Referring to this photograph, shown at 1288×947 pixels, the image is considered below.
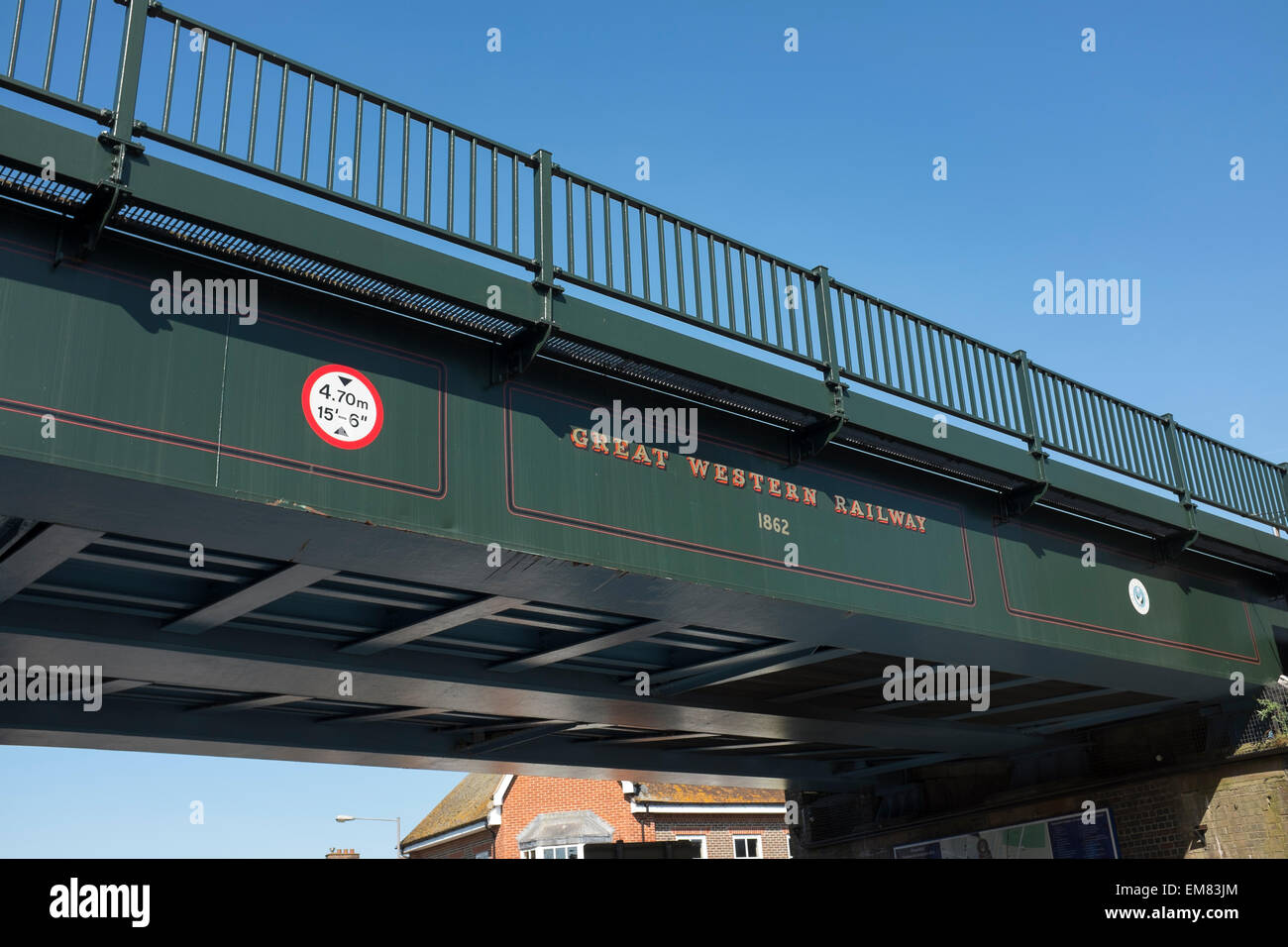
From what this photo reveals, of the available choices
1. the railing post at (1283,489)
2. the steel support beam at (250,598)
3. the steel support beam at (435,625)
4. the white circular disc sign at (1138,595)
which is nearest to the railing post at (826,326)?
the steel support beam at (435,625)

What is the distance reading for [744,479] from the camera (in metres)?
9.09

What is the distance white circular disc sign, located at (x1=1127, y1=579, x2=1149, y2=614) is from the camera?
12.5m

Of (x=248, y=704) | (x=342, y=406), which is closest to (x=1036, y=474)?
(x=342, y=406)

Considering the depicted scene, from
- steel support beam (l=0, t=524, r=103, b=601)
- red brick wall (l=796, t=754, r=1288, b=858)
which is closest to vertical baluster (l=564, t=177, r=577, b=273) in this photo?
steel support beam (l=0, t=524, r=103, b=601)

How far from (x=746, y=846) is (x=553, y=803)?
618 centimetres

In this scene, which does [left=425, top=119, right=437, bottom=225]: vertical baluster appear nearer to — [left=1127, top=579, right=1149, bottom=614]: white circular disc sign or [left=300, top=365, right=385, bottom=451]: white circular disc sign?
[left=300, top=365, right=385, bottom=451]: white circular disc sign

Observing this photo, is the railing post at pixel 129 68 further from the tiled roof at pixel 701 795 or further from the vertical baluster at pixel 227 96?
the tiled roof at pixel 701 795

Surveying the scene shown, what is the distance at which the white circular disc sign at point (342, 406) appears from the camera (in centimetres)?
686

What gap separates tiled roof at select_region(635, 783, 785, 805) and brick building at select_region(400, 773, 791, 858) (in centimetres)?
3

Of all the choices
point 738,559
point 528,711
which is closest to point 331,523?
point 738,559

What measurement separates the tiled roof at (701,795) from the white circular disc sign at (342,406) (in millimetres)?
27523

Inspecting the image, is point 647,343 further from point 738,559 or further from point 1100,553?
point 1100,553

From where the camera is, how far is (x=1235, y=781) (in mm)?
14633

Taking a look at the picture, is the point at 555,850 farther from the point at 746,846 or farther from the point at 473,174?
the point at 473,174
